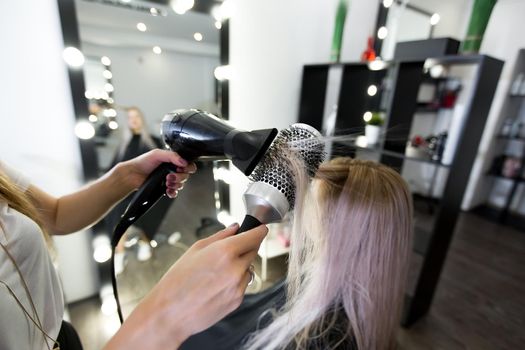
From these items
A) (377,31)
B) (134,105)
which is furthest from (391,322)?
(377,31)

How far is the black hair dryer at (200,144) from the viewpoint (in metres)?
0.34

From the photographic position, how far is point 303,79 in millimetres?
1627

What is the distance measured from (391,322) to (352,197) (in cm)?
31

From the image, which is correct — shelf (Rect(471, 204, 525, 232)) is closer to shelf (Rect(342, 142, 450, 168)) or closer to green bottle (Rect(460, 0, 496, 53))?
shelf (Rect(342, 142, 450, 168))

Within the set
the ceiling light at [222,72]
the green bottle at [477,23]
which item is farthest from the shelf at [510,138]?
the ceiling light at [222,72]

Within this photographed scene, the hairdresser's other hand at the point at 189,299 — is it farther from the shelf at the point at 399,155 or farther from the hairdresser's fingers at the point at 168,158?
the shelf at the point at 399,155

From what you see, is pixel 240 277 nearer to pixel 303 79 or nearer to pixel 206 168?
pixel 206 168

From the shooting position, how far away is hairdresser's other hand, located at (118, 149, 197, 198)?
573mm

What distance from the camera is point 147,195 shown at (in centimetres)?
57

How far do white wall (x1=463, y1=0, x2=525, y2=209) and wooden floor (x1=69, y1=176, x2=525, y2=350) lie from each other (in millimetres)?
960

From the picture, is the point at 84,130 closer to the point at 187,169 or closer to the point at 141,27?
the point at 141,27

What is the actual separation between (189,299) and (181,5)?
4.25 feet

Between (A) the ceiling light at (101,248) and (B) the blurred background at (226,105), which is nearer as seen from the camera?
(B) the blurred background at (226,105)

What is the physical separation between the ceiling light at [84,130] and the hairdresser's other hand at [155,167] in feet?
1.98
